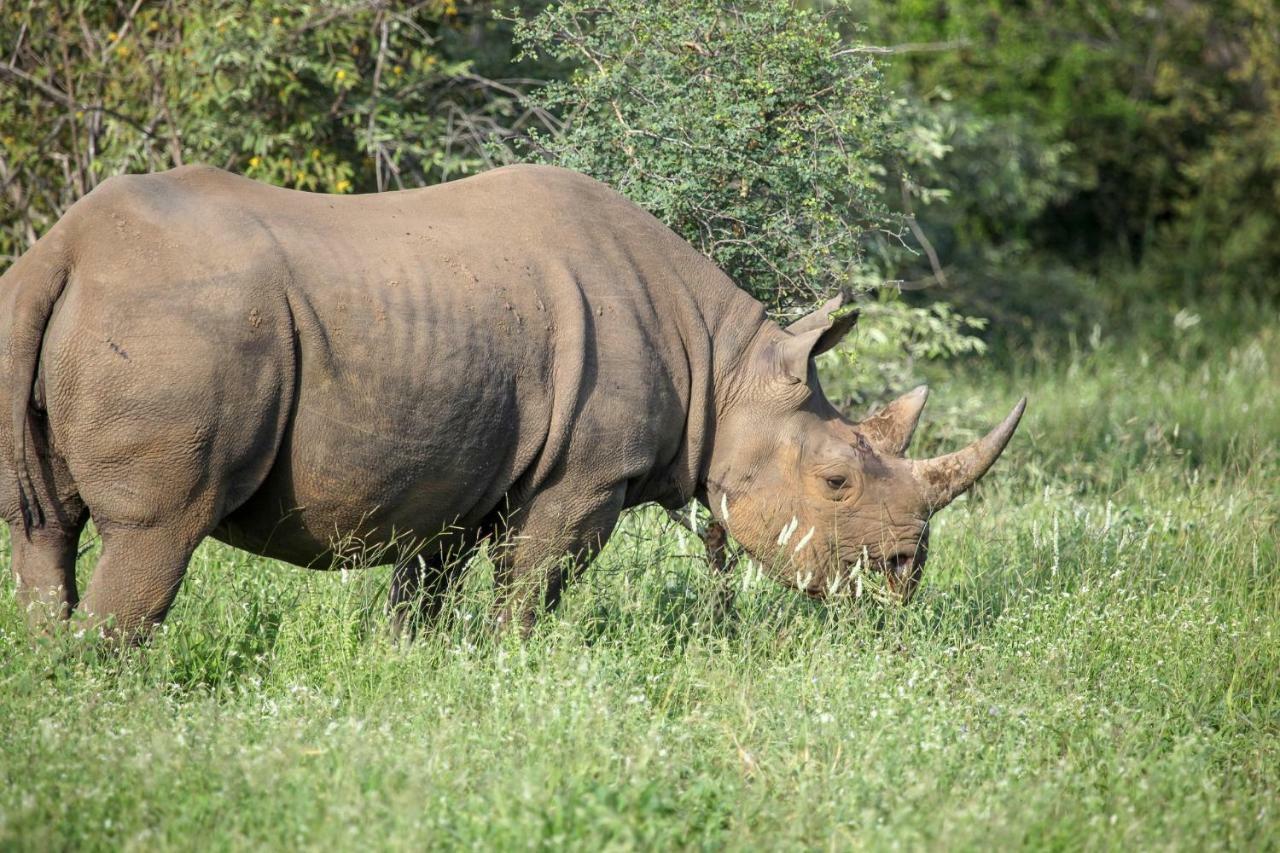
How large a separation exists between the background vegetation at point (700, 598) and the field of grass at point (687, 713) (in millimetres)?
17

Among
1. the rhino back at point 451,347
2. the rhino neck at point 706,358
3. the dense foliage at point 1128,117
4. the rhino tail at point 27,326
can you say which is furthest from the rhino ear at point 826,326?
the dense foliage at point 1128,117

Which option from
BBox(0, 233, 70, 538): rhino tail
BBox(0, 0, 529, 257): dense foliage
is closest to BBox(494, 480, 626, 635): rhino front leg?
BBox(0, 233, 70, 538): rhino tail

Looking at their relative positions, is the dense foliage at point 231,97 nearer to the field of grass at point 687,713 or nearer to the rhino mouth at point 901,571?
the field of grass at point 687,713

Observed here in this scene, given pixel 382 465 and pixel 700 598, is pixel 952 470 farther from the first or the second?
pixel 382 465

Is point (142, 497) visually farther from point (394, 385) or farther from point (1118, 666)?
point (1118, 666)

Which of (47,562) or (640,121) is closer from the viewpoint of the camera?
(47,562)

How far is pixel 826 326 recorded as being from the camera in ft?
18.4

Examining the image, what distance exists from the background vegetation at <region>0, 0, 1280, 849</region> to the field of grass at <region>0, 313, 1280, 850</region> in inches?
0.7

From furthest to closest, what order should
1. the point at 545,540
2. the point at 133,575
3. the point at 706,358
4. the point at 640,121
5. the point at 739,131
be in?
1. the point at 640,121
2. the point at 739,131
3. the point at 706,358
4. the point at 545,540
5. the point at 133,575

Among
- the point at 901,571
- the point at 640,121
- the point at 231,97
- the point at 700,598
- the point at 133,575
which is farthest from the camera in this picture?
the point at 231,97

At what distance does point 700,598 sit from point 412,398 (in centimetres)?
149

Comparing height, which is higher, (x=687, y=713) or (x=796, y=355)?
(x=796, y=355)

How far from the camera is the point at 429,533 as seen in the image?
534 centimetres

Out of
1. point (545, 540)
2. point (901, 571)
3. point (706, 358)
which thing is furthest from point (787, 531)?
point (545, 540)
